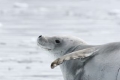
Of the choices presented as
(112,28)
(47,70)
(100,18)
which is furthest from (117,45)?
(100,18)

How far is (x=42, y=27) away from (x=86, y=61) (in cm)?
685

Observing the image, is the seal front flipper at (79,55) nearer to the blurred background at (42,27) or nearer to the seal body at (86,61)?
the seal body at (86,61)

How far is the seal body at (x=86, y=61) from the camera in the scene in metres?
5.35

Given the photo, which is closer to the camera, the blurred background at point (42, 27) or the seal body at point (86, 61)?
the seal body at point (86, 61)

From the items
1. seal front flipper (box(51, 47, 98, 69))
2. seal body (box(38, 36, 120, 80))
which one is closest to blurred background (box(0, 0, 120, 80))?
seal body (box(38, 36, 120, 80))

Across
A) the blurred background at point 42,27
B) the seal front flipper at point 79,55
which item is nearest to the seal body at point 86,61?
the seal front flipper at point 79,55

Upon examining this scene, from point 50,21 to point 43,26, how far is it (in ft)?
3.07

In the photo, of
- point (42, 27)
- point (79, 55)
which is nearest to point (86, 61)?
point (79, 55)

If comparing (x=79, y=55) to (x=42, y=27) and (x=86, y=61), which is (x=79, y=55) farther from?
(x=42, y=27)

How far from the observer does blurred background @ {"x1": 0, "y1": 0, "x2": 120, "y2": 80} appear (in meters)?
8.09

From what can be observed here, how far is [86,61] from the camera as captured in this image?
5.77m

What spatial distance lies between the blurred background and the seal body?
0.84ft

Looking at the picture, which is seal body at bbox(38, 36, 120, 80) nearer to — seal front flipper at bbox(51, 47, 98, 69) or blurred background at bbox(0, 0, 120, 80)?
seal front flipper at bbox(51, 47, 98, 69)

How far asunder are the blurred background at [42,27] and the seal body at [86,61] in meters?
0.26
